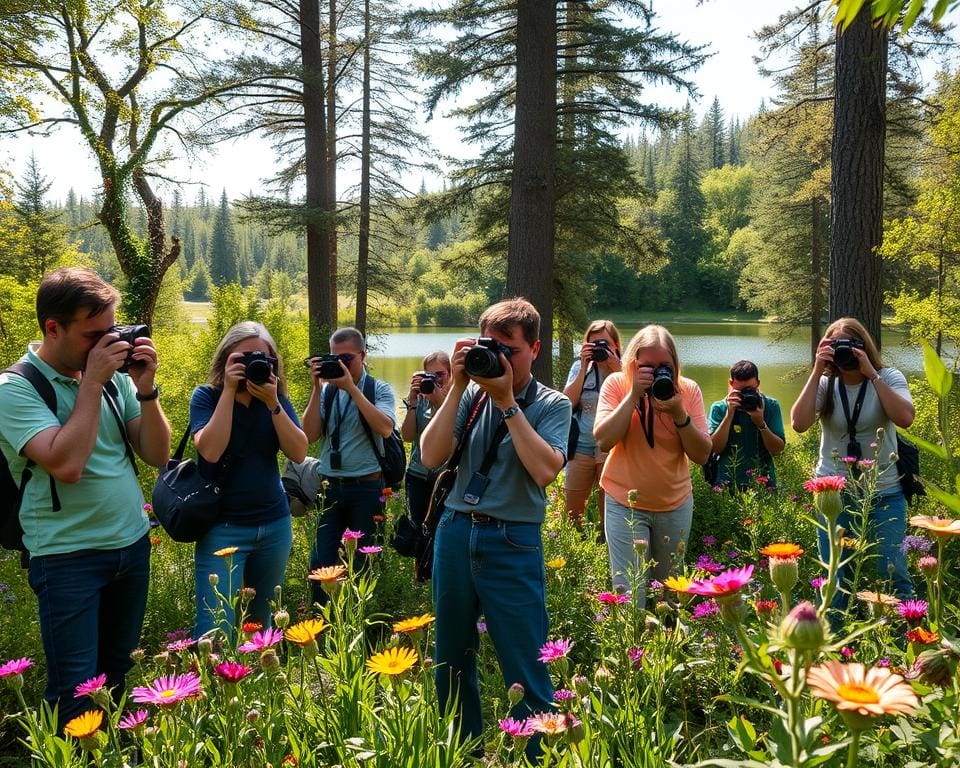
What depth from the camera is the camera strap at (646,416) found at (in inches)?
119

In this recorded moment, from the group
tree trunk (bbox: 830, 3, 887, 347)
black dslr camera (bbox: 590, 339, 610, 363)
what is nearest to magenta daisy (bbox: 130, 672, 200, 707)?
black dslr camera (bbox: 590, 339, 610, 363)

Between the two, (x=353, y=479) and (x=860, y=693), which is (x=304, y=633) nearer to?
(x=860, y=693)

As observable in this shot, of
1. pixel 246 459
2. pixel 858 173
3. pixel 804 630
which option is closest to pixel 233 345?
pixel 246 459

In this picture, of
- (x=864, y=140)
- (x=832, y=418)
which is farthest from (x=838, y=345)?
(x=864, y=140)

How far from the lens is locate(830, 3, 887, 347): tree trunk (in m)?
5.21

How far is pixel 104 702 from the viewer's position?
1336 mm

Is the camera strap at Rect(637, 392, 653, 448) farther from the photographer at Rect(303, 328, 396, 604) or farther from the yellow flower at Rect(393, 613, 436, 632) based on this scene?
the yellow flower at Rect(393, 613, 436, 632)

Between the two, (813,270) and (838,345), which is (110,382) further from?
(813,270)

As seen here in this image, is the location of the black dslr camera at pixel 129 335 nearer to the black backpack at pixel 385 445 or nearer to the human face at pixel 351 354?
the human face at pixel 351 354

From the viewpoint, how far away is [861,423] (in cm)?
322

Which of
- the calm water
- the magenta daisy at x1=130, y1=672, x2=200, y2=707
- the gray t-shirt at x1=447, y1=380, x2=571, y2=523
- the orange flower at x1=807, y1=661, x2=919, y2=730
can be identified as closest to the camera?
the orange flower at x1=807, y1=661, x2=919, y2=730

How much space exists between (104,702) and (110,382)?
4.57 feet

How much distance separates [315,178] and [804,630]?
12.8m

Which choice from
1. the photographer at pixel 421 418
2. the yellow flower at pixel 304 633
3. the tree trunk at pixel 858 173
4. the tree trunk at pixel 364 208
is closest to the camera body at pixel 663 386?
the photographer at pixel 421 418
